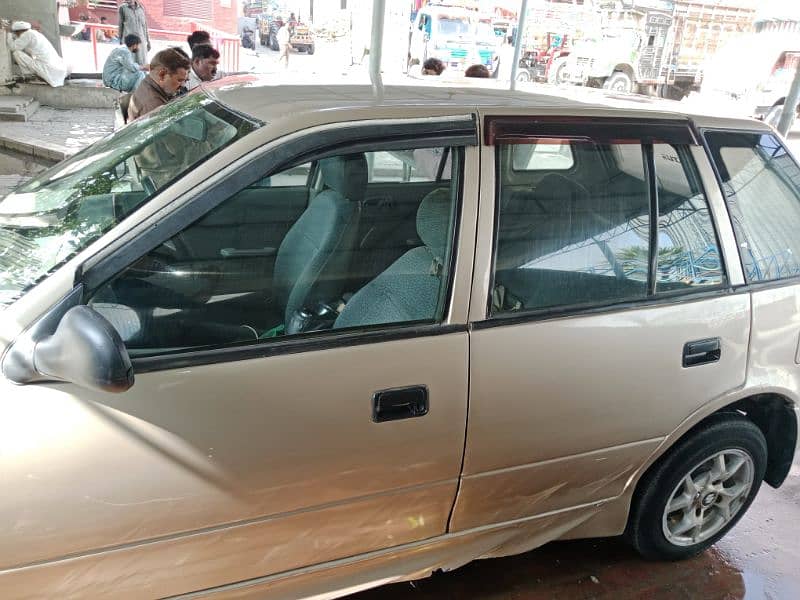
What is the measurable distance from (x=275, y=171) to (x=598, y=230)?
110 centimetres

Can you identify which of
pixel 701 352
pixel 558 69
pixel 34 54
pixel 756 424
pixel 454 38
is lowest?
pixel 558 69

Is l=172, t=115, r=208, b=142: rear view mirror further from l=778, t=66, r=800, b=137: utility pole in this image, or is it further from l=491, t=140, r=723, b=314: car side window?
l=778, t=66, r=800, b=137: utility pole

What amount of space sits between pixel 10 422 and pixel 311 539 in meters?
0.86

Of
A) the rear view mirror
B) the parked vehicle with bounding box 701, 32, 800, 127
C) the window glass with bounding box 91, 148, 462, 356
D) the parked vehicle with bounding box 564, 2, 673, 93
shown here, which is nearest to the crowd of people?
the rear view mirror

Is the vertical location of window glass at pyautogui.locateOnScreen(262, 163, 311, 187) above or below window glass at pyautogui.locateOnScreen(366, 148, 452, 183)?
below

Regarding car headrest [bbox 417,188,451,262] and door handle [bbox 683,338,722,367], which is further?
door handle [bbox 683,338,722,367]

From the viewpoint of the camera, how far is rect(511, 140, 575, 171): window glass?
2.18 m

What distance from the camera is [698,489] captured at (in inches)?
107

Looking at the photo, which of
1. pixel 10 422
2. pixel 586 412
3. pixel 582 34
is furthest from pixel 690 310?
pixel 582 34

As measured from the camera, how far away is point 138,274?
1.70m

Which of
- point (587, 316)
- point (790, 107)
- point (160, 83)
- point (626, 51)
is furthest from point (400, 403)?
A: point (626, 51)

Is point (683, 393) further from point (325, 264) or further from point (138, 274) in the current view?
point (138, 274)

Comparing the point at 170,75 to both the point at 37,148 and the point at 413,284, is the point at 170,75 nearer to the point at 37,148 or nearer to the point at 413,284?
the point at 413,284

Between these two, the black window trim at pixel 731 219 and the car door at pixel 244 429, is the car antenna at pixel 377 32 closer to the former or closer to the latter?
the black window trim at pixel 731 219
